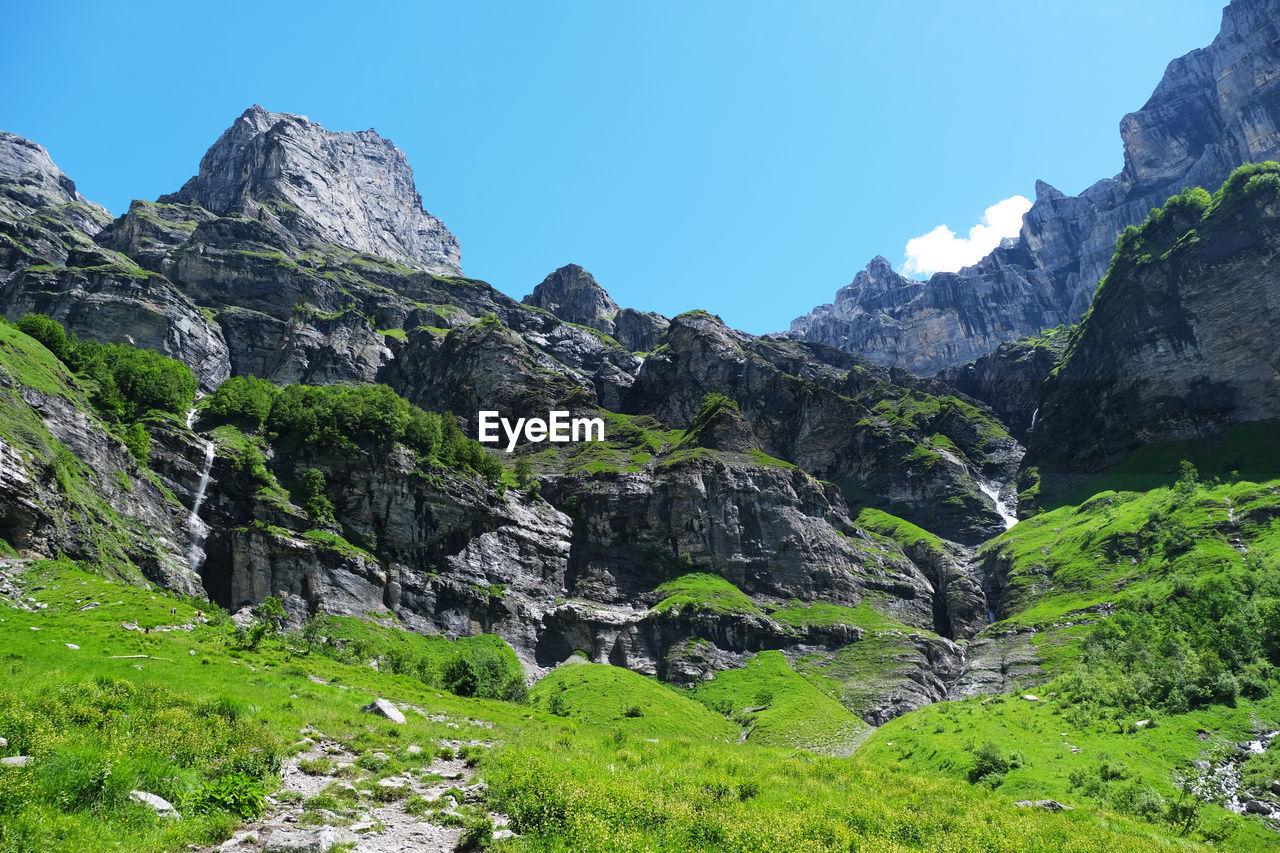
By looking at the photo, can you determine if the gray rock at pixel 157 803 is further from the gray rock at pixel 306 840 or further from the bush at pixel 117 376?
the bush at pixel 117 376

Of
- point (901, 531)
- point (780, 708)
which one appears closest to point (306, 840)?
point (780, 708)

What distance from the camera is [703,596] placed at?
130 metres

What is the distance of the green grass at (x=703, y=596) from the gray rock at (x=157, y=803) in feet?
374

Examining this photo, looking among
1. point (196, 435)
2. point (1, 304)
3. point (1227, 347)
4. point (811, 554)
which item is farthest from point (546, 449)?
point (1227, 347)

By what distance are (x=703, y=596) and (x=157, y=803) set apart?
120909 mm

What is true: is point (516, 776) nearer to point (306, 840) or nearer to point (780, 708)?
point (306, 840)

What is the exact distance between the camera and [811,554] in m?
148

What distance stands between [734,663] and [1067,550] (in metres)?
85.2

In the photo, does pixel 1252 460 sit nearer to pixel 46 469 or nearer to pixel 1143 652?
pixel 1143 652

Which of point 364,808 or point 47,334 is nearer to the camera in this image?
point 364,808

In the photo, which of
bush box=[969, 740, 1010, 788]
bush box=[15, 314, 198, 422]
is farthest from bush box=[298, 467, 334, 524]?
bush box=[969, 740, 1010, 788]

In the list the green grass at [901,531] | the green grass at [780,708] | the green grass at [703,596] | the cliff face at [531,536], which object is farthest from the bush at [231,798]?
the green grass at [901,531]

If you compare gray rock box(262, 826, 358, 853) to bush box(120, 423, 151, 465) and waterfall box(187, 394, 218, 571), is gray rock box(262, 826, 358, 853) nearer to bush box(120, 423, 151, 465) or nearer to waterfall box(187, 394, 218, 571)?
waterfall box(187, 394, 218, 571)

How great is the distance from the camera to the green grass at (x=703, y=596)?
125 m
